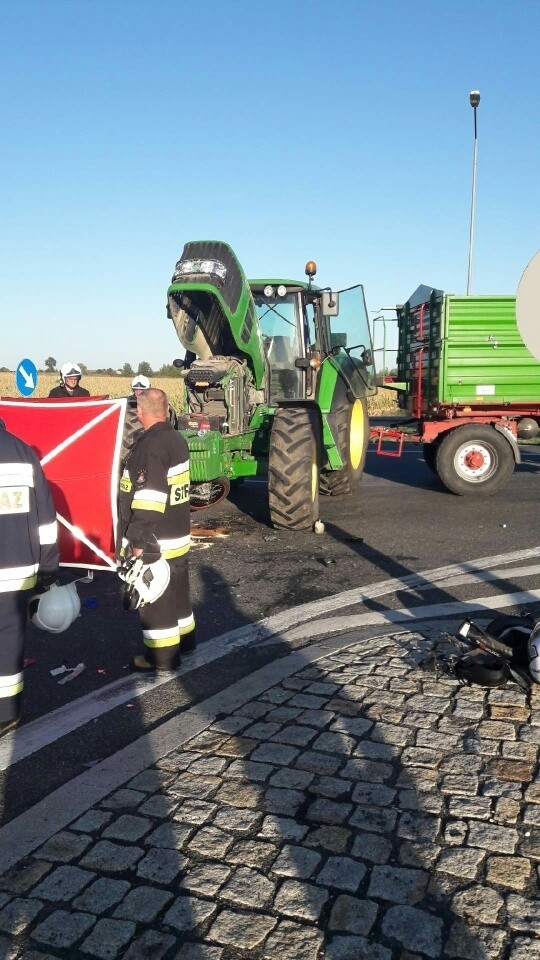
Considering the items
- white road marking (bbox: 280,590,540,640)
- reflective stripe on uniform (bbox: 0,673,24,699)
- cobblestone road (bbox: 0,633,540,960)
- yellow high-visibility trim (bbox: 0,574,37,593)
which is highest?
yellow high-visibility trim (bbox: 0,574,37,593)

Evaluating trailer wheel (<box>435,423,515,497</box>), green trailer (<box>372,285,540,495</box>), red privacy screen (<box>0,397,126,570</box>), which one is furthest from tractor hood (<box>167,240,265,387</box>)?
trailer wheel (<box>435,423,515,497</box>)

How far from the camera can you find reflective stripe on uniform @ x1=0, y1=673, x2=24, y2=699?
13.4 ft

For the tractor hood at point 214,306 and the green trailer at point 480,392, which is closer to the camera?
the tractor hood at point 214,306

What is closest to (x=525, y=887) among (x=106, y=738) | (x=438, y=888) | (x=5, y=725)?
(x=438, y=888)

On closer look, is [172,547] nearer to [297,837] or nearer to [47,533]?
[47,533]

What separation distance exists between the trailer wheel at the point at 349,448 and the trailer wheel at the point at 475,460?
1122 mm

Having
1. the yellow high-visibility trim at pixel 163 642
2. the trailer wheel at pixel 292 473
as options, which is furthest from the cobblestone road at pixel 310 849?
the trailer wheel at pixel 292 473

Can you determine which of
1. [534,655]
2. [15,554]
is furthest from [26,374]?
[534,655]

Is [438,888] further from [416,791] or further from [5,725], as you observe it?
[5,725]

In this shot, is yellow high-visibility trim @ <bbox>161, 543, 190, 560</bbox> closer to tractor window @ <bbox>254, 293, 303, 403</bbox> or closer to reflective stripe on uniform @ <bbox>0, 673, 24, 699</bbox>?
reflective stripe on uniform @ <bbox>0, 673, 24, 699</bbox>

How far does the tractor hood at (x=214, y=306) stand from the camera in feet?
27.3

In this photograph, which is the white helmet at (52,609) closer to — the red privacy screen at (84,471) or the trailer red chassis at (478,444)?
the red privacy screen at (84,471)

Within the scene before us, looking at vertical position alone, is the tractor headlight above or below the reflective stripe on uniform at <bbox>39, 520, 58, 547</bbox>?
above

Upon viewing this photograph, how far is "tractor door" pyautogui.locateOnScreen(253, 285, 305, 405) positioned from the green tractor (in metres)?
0.01
